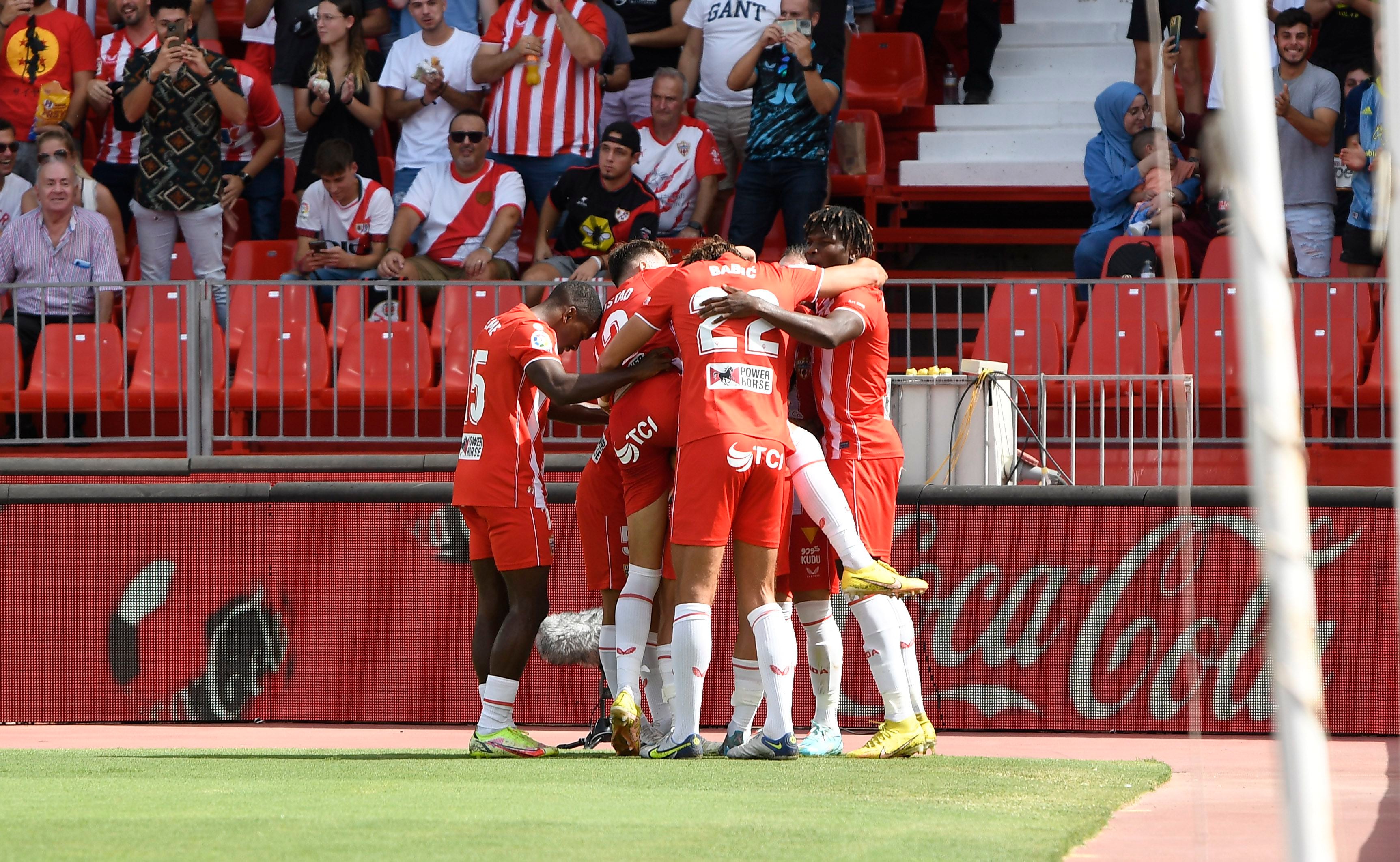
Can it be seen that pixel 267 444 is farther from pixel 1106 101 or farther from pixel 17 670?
pixel 1106 101

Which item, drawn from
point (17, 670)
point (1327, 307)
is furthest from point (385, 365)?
point (1327, 307)

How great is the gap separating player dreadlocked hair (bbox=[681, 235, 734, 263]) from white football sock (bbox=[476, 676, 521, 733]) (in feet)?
6.41

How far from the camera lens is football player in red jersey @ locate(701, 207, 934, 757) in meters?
6.82

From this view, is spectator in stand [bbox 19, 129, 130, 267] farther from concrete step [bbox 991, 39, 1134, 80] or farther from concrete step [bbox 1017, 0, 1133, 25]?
concrete step [bbox 1017, 0, 1133, 25]

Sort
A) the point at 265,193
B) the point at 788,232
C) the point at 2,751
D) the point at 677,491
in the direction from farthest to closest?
the point at 265,193
the point at 788,232
the point at 2,751
the point at 677,491

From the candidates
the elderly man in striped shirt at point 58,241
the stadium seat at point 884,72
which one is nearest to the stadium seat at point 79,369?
the elderly man in striped shirt at point 58,241

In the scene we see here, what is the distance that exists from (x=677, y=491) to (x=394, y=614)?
3.48 m

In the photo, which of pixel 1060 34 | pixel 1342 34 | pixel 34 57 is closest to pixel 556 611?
pixel 1342 34

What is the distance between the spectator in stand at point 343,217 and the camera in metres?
11.8

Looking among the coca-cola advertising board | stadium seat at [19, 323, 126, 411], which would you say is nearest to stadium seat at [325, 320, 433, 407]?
the coca-cola advertising board

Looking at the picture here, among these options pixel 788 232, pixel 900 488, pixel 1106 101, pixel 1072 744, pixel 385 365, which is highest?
pixel 1106 101

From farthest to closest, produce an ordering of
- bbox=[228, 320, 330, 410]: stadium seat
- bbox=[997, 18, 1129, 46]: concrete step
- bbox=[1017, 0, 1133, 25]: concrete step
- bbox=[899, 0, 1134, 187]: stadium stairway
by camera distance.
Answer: bbox=[1017, 0, 1133, 25]: concrete step → bbox=[997, 18, 1129, 46]: concrete step → bbox=[899, 0, 1134, 187]: stadium stairway → bbox=[228, 320, 330, 410]: stadium seat

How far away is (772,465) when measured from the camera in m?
6.41

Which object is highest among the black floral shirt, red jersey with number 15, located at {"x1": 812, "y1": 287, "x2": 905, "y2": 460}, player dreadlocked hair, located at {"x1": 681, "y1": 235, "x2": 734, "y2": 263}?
the black floral shirt
